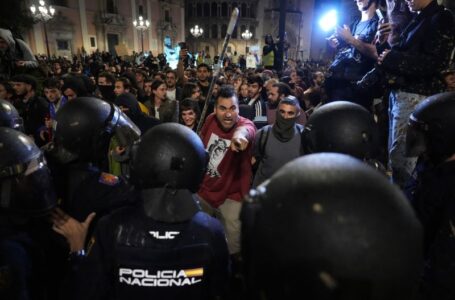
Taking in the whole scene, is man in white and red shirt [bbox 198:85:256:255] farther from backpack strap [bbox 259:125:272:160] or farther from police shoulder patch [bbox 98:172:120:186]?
police shoulder patch [bbox 98:172:120:186]

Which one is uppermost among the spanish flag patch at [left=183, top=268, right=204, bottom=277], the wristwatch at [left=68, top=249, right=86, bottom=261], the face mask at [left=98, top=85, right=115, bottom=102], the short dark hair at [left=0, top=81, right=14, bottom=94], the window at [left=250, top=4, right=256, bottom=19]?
the window at [left=250, top=4, right=256, bottom=19]

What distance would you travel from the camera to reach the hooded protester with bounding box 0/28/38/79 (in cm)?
624

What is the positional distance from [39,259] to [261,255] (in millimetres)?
1586

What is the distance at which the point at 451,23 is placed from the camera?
9.82 feet

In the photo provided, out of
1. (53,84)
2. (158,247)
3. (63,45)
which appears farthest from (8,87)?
(63,45)

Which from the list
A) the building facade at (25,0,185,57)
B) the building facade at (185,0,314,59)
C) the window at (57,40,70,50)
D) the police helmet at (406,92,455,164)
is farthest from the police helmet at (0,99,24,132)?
the building facade at (185,0,314,59)

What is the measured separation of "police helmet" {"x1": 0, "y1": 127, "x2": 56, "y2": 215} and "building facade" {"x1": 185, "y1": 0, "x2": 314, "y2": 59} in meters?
58.0

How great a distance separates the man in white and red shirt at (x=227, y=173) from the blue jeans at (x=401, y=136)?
144cm

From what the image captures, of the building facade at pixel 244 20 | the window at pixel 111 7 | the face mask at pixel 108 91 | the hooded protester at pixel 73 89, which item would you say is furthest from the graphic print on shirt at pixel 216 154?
the building facade at pixel 244 20

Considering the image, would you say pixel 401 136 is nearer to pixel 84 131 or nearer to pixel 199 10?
pixel 84 131

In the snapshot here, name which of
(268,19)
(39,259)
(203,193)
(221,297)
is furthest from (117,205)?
(268,19)

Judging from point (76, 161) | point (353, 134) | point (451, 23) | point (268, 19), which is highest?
point (268, 19)

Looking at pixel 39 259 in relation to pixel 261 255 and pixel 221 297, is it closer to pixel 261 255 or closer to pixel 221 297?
pixel 221 297

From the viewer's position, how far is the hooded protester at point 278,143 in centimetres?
351
